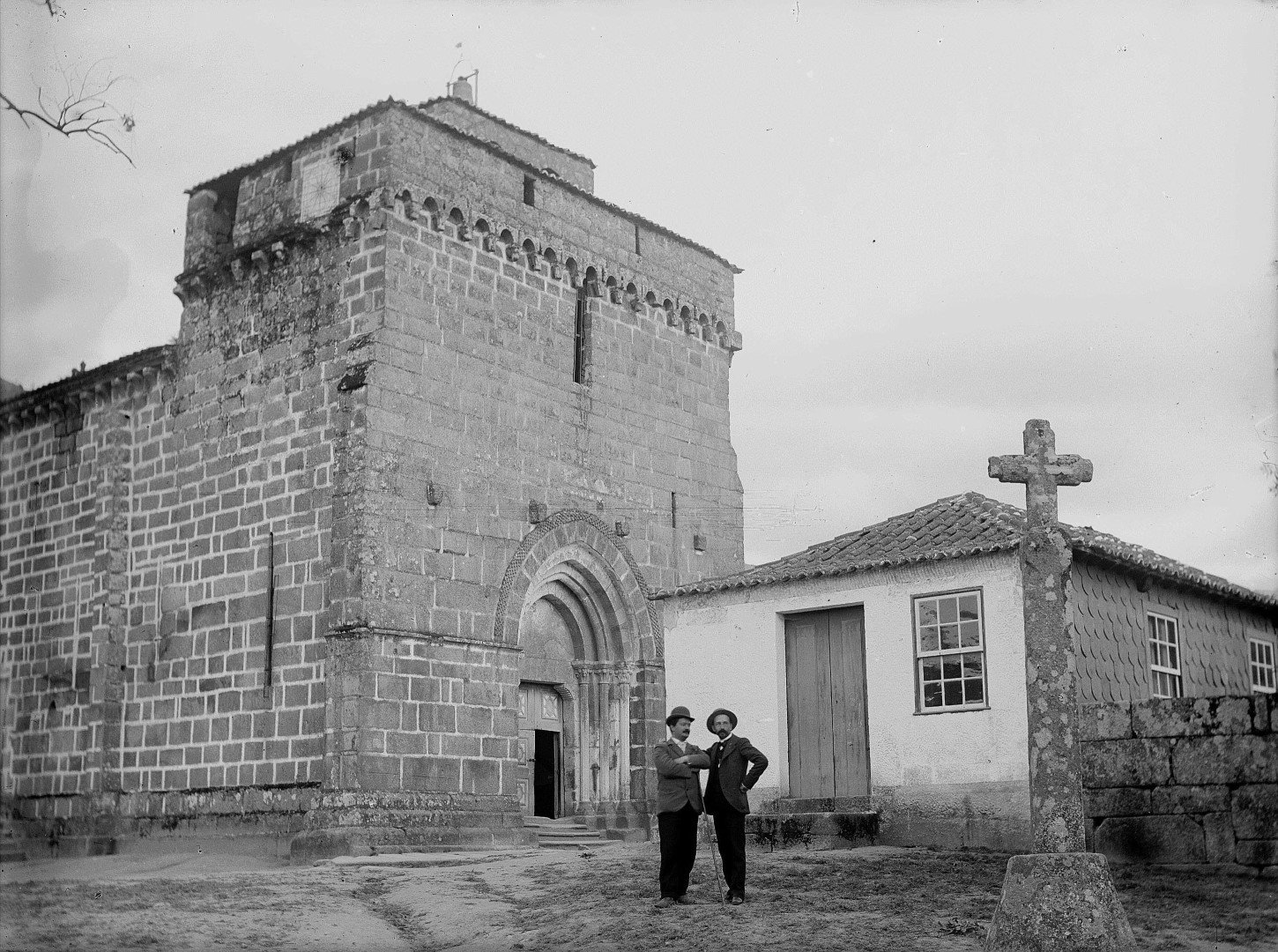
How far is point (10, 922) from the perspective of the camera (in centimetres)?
1123

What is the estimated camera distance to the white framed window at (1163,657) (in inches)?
667

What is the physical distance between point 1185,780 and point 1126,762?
22.4 inches

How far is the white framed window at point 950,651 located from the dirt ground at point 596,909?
1783 millimetres

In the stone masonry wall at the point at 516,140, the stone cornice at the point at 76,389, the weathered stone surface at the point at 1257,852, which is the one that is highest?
the stone masonry wall at the point at 516,140

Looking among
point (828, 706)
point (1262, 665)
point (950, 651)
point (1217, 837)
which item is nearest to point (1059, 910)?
point (1217, 837)

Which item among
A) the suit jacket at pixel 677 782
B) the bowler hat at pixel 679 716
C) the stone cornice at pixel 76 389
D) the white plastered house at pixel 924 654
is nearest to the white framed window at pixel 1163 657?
the white plastered house at pixel 924 654

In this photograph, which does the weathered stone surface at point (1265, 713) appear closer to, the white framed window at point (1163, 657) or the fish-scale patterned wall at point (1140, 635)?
the fish-scale patterned wall at point (1140, 635)

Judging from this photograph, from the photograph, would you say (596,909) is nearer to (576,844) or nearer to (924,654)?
(924,654)

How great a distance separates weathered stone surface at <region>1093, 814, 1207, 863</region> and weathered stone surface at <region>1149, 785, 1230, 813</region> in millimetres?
77

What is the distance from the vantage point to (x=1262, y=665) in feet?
65.1

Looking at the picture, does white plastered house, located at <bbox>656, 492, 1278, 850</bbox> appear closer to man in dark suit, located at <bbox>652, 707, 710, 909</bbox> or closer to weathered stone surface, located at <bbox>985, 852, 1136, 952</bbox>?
man in dark suit, located at <bbox>652, 707, 710, 909</bbox>

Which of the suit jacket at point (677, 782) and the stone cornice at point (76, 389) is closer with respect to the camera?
the suit jacket at point (677, 782)

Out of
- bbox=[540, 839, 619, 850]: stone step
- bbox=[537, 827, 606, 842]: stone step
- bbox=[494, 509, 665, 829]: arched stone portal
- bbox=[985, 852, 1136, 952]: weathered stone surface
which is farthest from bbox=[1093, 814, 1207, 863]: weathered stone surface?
bbox=[494, 509, 665, 829]: arched stone portal

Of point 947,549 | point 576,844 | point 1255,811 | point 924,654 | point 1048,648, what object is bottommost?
point 576,844
